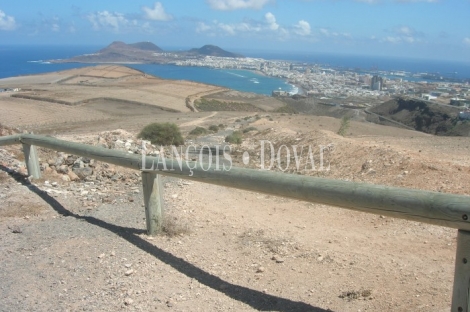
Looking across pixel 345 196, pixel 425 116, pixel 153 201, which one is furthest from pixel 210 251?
pixel 425 116

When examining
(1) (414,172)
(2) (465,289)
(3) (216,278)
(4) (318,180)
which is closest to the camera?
(2) (465,289)

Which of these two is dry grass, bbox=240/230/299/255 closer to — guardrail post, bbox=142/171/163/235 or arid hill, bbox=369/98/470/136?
guardrail post, bbox=142/171/163/235

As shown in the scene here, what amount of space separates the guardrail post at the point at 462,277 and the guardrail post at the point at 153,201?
11.5 ft

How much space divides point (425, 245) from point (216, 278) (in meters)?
2.69

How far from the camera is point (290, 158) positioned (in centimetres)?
1248

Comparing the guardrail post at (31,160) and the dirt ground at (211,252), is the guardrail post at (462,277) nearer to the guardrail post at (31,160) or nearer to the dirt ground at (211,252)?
the dirt ground at (211,252)

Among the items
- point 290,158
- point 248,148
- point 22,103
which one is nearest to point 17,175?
point 290,158

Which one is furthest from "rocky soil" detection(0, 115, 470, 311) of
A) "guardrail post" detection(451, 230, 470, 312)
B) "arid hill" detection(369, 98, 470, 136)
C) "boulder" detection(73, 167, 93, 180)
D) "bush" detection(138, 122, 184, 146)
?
"arid hill" detection(369, 98, 470, 136)

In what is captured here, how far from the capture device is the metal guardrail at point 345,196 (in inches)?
121

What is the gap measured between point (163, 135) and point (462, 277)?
54.7ft

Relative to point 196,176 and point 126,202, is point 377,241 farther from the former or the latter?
point 126,202

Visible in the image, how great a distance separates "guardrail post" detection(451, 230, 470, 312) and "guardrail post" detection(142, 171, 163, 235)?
3.51 meters

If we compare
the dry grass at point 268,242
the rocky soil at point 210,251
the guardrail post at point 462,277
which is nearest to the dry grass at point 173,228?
the rocky soil at point 210,251

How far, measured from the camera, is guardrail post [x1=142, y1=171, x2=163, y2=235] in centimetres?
545
